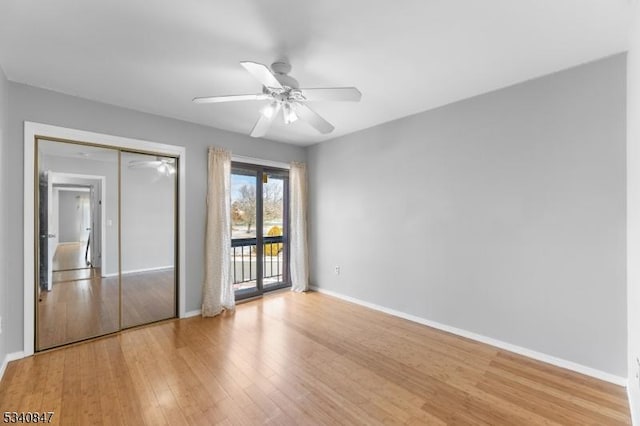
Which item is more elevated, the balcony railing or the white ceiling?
the white ceiling

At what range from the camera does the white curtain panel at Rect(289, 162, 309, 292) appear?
468cm

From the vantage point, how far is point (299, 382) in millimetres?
2131

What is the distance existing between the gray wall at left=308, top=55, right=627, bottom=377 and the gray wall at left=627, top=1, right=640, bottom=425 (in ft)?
0.51

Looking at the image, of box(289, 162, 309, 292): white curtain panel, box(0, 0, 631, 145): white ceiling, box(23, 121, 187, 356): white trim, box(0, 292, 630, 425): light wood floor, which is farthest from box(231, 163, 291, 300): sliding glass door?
box(23, 121, 187, 356): white trim

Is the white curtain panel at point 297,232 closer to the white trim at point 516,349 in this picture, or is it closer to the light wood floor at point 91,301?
the white trim at point 516,349

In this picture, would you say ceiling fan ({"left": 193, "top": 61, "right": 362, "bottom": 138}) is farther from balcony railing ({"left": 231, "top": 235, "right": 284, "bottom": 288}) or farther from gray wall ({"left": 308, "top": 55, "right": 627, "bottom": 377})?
balcony railing ({"left": 231, "top": 235, "right": 284, "bottom": 288})

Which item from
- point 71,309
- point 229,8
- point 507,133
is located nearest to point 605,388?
point 507,133

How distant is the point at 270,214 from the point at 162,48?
2.96 metres

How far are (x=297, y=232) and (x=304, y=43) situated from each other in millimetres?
3184

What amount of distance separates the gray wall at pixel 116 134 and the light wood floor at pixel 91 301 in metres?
0.23

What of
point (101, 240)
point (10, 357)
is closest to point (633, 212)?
point (101, 240)

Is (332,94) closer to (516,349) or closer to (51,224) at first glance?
(516,349)

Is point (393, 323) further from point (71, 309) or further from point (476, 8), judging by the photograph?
point (71, 309)

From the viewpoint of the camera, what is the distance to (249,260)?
4.45 metres
